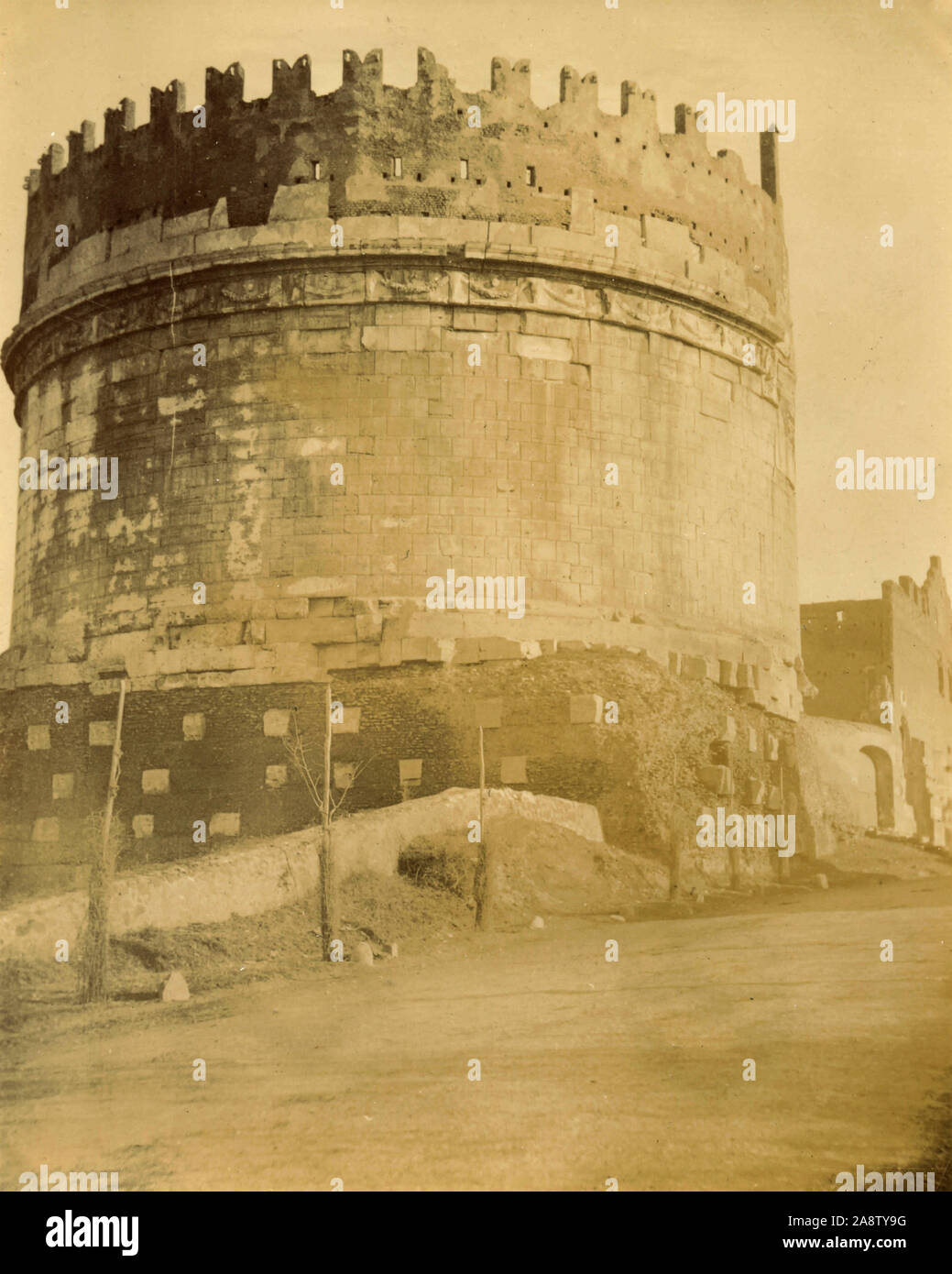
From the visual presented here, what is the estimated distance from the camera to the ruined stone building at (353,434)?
17.8m

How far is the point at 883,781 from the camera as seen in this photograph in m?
29.0

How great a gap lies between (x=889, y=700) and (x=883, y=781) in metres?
2.62

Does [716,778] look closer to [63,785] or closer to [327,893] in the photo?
[327,893]

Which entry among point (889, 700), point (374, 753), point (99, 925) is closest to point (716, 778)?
point (374, 753)

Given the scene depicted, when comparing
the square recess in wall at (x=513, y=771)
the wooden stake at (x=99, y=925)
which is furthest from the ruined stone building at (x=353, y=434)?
the wooden stake at (x=99, y=925)

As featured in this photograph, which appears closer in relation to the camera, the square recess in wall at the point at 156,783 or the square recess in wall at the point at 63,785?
the square recess in wall at the point at 156,783

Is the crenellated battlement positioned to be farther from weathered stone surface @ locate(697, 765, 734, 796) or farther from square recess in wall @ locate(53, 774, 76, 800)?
square recess in wall @ locate(53, 774, 76, 800)

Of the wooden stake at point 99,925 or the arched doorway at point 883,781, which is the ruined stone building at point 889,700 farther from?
the wooden stake at point 99,925

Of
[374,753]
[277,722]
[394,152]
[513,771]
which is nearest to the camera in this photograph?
[513,771]

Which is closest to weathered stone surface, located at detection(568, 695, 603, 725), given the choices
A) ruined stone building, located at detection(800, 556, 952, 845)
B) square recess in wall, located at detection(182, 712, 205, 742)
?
square recess in wall, located at detection(182, 712, 205, 742)

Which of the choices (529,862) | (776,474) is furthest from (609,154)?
(529,862)

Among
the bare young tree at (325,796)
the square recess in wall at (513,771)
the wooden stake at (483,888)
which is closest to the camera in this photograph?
the bare young tree at (325,796)

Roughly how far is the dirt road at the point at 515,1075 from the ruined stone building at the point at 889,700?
50.9 feet

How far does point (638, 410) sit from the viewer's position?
19203mm
